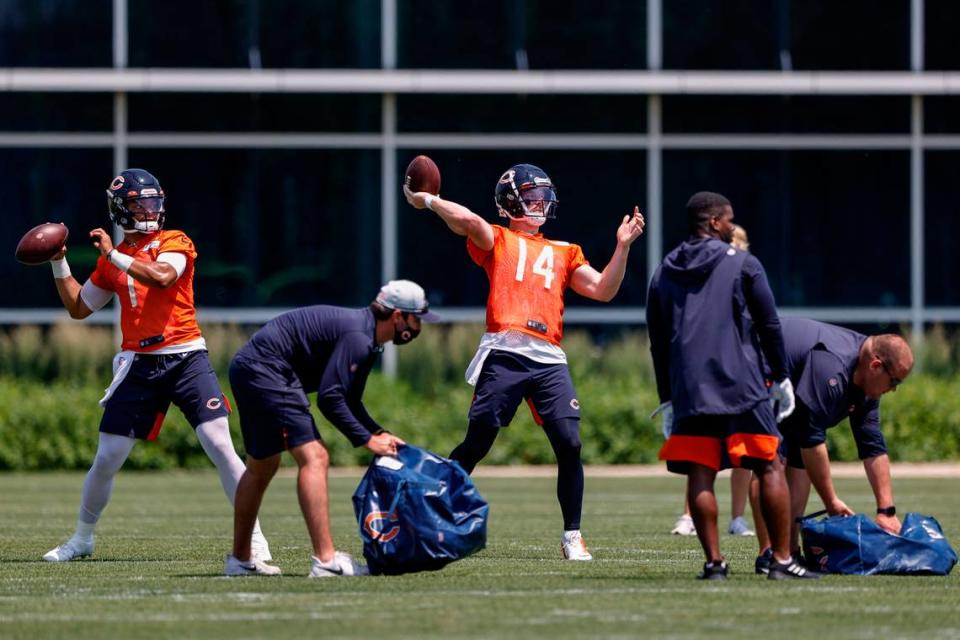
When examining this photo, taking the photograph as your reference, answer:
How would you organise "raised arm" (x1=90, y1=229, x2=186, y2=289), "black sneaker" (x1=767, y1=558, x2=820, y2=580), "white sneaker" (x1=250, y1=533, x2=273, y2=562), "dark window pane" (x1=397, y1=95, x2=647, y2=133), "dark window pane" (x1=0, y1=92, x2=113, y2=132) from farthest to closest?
1. "dark window pane" (x1=397, y1=95, x2=647, y2=133)
2. "dark window pane" (x1=0, y1=92, x2=113, y2=132)
3. "raised arm" (x1=90, y1=229, x2=186, y2=289)
4. "white sneaker" (x1=250, y1=533, x2=273, y2=562)
5. "black sneaker" (x1=767, y1=558, x2=820, y2=580)

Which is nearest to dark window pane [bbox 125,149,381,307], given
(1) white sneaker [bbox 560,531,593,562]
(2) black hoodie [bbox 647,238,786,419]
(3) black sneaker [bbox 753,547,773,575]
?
(1) white sneaker [bbox 560,531,593,562]

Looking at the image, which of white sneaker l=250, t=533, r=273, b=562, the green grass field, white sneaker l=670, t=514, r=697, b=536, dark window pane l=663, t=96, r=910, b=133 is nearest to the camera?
the green grass field

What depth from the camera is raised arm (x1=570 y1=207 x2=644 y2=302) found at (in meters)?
10.4

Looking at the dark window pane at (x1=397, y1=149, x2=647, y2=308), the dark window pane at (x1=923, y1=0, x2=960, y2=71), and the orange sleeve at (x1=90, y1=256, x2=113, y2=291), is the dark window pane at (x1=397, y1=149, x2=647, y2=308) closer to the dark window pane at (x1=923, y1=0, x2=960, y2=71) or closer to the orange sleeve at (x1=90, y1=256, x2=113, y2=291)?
the dark window pane at (x1=923, y1=0, x2=960, y2=71)

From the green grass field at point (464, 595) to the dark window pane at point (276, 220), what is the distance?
11.1 m

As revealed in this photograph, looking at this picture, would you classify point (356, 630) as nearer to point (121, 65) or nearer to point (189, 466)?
point (189, 466)

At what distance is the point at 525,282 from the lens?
1065 cm

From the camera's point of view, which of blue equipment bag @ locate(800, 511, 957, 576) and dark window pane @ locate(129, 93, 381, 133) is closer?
blue equipment bag @ locate(800, 511, 957, 576)

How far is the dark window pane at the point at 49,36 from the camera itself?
78.6ft

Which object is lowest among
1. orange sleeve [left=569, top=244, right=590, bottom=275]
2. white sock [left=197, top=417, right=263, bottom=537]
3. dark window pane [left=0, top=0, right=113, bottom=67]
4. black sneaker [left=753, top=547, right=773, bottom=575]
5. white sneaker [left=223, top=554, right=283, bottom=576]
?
white sneaker [left=223, top=554, right=283, bottom=576]

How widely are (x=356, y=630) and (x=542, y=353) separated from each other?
11.4ft

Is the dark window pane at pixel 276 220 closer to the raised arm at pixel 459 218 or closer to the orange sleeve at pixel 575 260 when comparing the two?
the orange sleeve at pixel 575 260

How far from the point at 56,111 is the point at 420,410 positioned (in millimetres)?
6271

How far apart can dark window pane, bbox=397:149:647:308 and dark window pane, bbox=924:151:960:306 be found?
12.4 ft
